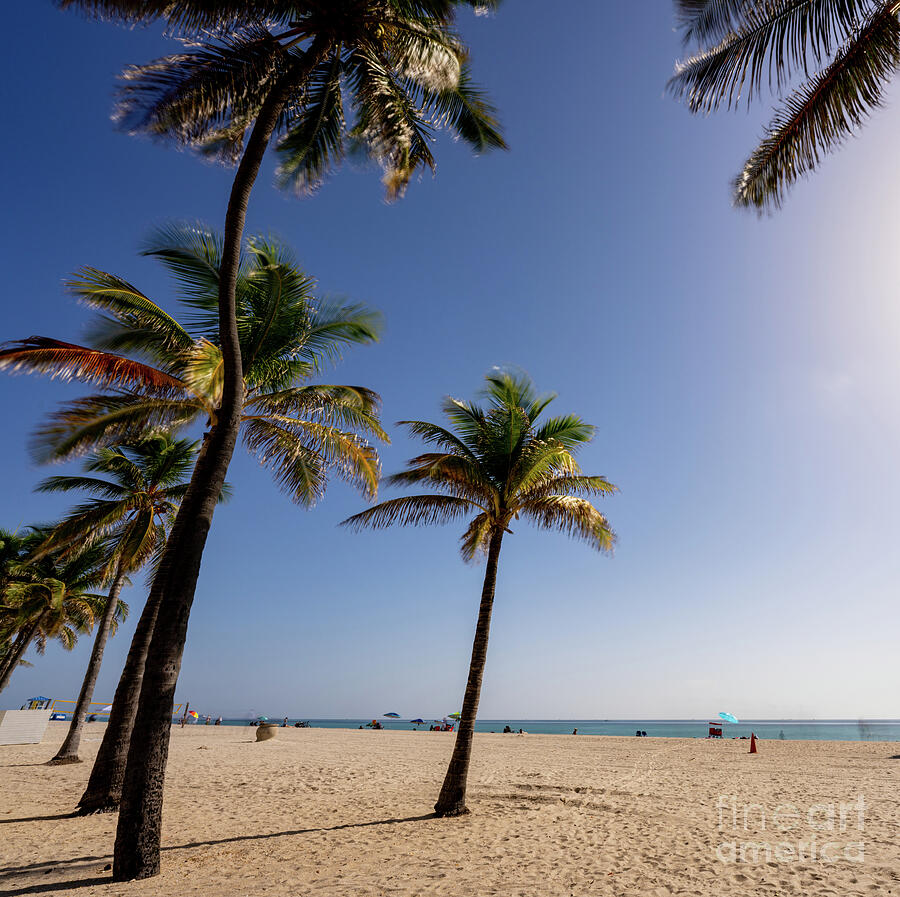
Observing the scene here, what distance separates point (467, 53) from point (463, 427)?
6846 millimetres

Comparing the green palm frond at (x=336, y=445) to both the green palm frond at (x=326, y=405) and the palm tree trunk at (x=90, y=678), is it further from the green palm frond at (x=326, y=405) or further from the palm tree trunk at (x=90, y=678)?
the palm tree trunk at (x=90, y=678)

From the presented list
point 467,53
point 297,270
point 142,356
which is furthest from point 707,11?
point 142,356

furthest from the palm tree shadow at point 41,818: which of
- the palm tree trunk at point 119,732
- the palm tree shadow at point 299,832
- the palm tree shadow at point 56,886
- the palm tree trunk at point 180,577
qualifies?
the palm tree trunk at point 180,577

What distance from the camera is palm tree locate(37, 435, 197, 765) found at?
→ 13.7 metres

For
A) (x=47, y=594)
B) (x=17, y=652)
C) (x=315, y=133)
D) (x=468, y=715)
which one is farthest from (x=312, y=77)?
(x=17, y=652)

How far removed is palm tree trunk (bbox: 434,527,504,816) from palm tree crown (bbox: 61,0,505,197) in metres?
8.21

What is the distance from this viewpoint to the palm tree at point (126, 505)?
1373 centimetres

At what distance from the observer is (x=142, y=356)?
10008 mm

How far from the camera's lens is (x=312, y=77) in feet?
30.5

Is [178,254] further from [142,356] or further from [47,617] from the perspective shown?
[47,617]

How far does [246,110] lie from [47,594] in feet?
66.6

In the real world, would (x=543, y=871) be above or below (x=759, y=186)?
below

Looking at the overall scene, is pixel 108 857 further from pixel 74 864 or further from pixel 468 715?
pixel 468 715

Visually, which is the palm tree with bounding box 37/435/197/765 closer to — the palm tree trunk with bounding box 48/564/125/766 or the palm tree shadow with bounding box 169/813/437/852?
the palm tree trunk with bounding box 48/564/125/766
